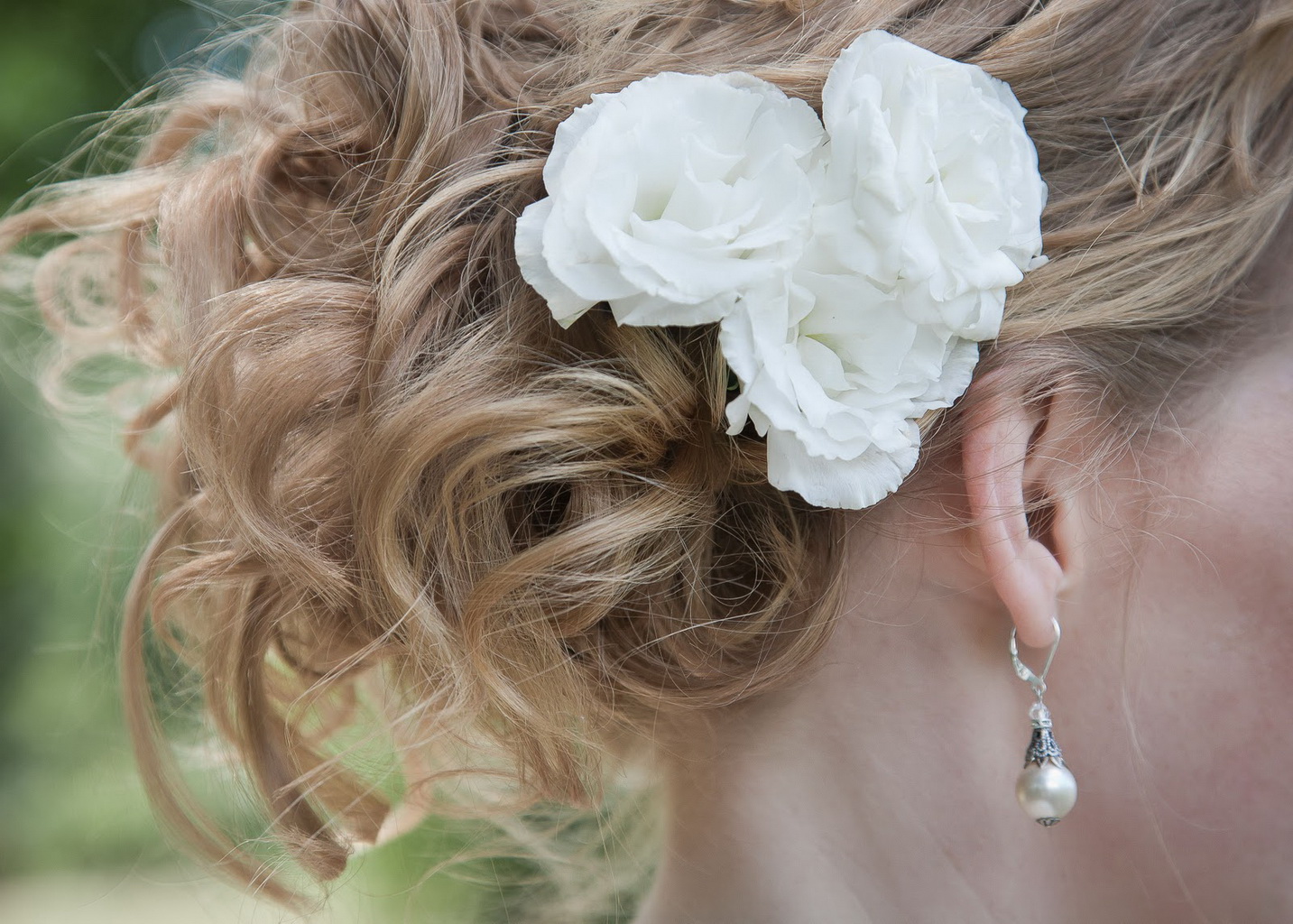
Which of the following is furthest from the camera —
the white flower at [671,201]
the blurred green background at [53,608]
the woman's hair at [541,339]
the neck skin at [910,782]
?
the blurred green background at [53,608]

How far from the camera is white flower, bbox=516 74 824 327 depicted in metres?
0.71

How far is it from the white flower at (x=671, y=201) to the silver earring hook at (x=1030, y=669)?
0.47 metres

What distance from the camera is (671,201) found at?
734 millimetres

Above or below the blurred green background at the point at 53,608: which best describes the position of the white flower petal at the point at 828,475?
above

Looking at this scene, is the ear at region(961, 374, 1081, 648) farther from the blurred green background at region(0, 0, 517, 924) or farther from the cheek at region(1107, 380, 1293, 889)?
the blurred green background at region(0, 0, 517, 924)

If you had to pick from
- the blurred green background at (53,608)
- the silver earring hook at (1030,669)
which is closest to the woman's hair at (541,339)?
the silver earring hook at (1030,669)

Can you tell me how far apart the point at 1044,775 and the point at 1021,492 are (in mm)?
262

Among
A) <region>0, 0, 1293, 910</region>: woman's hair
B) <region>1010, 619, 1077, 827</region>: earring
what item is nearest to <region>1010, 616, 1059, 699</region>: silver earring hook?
<region>1010, 619, 1077, 827</region>: earring

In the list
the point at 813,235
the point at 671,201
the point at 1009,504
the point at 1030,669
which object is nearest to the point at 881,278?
the point at 813,235

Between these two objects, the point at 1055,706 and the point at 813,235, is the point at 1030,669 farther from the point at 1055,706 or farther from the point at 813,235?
the point at 813,235

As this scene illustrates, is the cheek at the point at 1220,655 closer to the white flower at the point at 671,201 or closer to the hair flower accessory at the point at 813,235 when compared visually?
the hair flower accessory at the point at 813,235

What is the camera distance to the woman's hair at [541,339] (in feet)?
2.78

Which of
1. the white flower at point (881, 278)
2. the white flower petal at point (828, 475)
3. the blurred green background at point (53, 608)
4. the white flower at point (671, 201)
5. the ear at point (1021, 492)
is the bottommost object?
the blurred green background at point (53, 608)

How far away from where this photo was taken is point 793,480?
75cm
